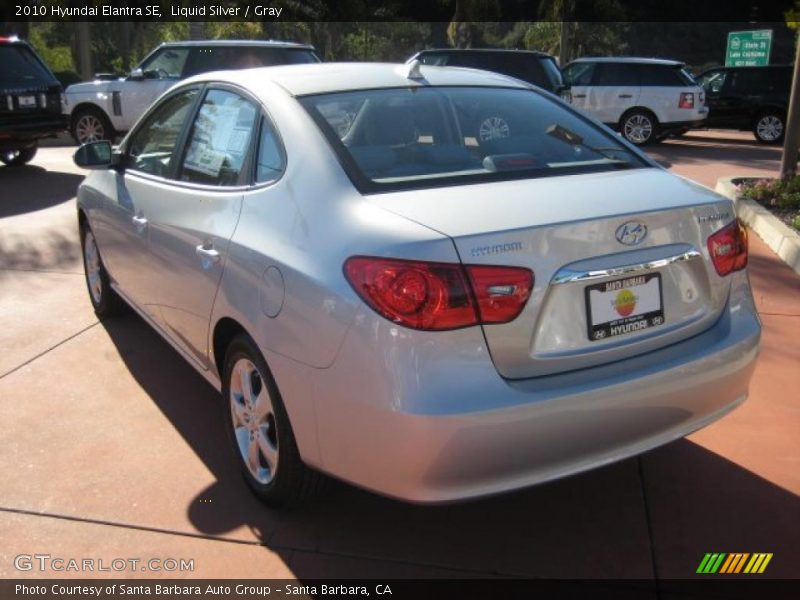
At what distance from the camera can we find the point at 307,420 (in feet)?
8.82

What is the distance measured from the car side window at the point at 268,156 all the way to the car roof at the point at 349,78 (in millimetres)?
190

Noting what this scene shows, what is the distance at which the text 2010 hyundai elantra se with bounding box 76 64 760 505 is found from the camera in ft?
7.96

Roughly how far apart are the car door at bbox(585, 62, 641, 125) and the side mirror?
13.3 m

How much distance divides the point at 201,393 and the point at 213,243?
1.30 meters

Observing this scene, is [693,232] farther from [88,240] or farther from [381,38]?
[381,38]

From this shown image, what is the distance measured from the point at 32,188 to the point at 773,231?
869 cm

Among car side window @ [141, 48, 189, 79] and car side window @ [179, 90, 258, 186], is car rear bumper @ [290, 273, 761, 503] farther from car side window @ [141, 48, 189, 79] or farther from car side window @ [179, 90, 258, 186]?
car side window @ [141, 48, 189, 79]

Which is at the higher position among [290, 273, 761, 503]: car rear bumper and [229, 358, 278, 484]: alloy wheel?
[290, 273, 761, 503]: car rear bumper

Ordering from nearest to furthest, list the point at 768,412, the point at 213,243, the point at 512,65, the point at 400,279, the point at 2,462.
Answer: the point at 400,279
the point at 213,243
the point at 2,462
the point at 768,412
the point at 512,65

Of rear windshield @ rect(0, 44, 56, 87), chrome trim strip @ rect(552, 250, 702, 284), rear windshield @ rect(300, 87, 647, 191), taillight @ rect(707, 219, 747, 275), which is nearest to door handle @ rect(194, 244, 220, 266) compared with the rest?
rear windshield @ rect(300, 87, 647, 191)

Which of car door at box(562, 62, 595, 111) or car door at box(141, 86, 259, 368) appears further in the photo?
car door at box(562, 62, 595, 111)

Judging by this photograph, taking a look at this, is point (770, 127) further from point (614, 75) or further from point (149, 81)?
point (149, 81)

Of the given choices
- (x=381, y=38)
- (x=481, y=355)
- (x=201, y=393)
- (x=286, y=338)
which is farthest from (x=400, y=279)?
(x=381, y=38)

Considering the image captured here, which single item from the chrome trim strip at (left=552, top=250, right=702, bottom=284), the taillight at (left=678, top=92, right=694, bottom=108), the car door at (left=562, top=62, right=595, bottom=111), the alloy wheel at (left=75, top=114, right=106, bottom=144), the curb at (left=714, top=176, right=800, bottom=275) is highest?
the chrome trim strip at (left=552, top=250, right=702, bottom=284)
